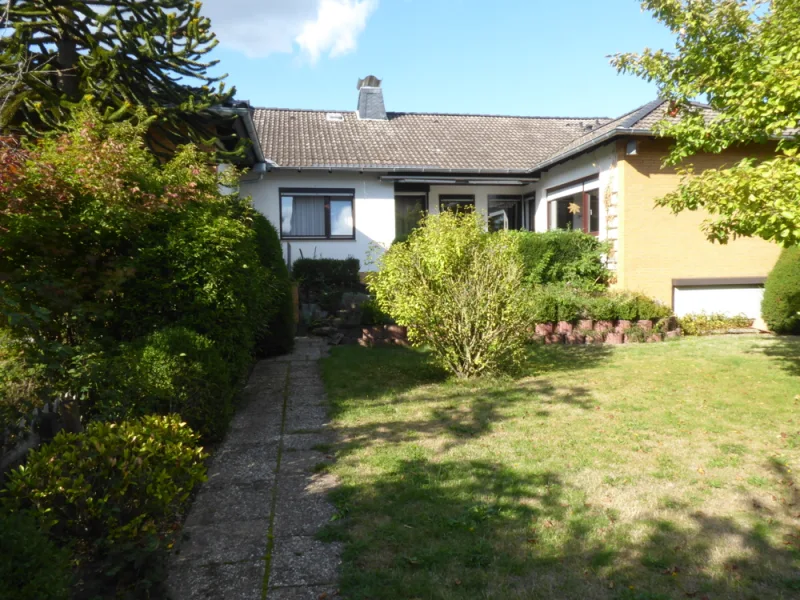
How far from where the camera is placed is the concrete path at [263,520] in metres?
3.58

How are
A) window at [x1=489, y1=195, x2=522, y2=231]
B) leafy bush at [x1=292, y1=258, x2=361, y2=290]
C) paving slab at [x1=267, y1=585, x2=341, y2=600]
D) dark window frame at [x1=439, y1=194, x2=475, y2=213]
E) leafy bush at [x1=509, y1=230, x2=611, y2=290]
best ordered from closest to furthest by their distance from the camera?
paving slab at [x1=267, y1=585, x2=341, y2=600] < leafy bush at [x1=509, y1=230, x2=611, y2=290] < leafy bush at [x1=292, y1=258, x2=361, y2=290] < dark window frame at [x1=439, y1=194, x2=475, y2=213] < window at [x1=489, y1=195, x2=522, y2=231]

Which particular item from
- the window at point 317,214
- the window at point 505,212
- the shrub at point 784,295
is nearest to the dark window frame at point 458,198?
the window at point 505,212

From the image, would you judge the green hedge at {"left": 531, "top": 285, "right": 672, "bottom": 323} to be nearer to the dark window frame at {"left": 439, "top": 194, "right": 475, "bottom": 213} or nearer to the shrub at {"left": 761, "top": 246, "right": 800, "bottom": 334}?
the shrub at {"left": 761, "top": 246, "right": 800, "bottom": 334}

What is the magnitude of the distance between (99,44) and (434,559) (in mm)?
9179

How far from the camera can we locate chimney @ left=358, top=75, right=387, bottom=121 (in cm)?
2378

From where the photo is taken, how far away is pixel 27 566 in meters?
→ 2.47

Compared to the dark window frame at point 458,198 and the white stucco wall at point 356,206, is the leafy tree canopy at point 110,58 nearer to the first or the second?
the white stucco wall at point 356,206

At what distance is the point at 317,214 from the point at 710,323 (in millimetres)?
11689

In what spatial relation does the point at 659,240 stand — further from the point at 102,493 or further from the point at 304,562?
the point at 102,493

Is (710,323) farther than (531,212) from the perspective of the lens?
No

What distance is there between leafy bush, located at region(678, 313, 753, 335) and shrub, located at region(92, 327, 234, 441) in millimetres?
12474

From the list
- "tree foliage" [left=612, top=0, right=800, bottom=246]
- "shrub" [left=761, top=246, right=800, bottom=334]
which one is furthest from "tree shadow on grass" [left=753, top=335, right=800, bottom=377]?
"tree foliage" [left=612, top=0, right=800, bottom=246]

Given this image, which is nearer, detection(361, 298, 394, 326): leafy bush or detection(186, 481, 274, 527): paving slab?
detection(186, 481, 274, 527): paving slab

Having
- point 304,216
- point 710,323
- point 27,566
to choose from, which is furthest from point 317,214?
point 27,566
